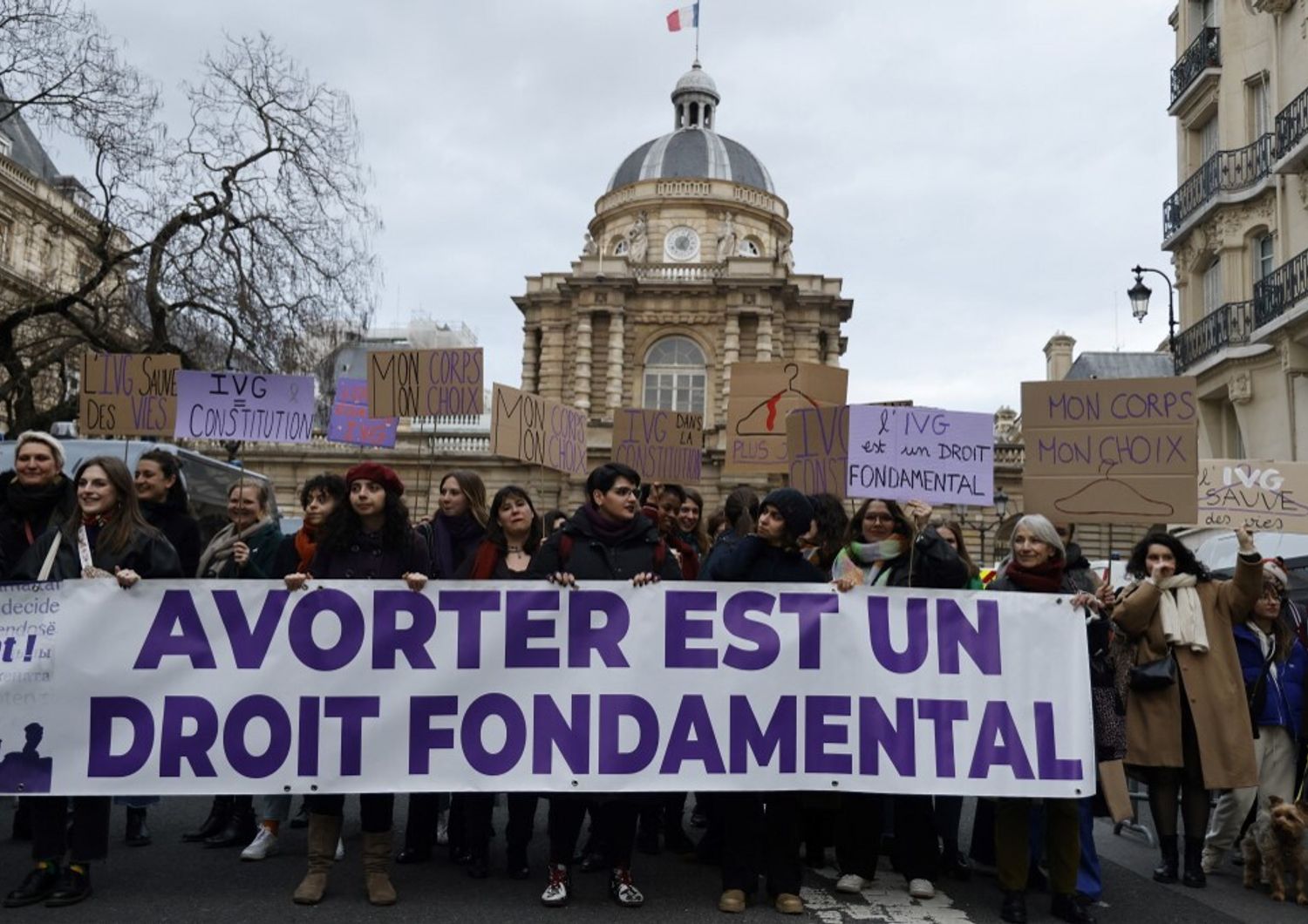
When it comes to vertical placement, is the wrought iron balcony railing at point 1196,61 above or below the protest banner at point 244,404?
above

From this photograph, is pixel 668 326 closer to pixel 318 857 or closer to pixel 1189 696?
pixel 1189 696

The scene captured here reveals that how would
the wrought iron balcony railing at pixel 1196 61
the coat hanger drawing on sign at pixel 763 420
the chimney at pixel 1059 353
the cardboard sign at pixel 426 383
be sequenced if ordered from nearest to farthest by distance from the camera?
the cardboard sign at pixel 426 383, the coat hanger drawing on sign at pixel 763 420, the wrought iron balcony railing at pixel 1196 61, the chimney at pixel 1059 353

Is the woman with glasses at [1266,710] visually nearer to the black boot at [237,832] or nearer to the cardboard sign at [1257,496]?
the cardboard sign at [1257,496]

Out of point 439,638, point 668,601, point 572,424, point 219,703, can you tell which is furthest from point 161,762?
point 572,424

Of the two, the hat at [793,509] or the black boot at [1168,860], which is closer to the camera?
the hat at [793,509]

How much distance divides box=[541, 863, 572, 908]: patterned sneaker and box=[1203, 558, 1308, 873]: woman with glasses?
3.70m

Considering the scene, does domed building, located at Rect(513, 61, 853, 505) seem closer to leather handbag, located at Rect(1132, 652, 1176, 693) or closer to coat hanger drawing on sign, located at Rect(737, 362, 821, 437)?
coat hanger drawing on sign, located at Rect(737, 362, 821, 437)

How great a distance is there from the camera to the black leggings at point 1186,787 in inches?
240

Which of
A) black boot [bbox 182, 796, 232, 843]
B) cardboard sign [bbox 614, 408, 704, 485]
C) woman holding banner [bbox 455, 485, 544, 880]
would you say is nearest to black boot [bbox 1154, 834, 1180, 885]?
woman holding banner [bbox 455, 485, 544, 880]

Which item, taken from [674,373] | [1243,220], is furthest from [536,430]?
[674,373]

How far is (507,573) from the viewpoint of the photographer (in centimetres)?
584

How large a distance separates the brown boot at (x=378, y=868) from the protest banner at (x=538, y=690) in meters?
0.24

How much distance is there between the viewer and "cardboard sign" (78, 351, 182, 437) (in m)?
8.90

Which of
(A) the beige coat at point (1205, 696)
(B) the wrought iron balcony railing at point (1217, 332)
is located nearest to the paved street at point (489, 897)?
(A) the beige coat at point (1205, 696)
